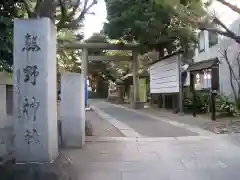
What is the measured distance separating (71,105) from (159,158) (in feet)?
9.97

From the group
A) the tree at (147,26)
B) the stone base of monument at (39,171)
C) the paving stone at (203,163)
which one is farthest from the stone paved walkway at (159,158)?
the tree at (147,26)

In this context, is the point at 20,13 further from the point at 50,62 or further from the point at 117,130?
the point at 117,130

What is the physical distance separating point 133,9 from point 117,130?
1082cm

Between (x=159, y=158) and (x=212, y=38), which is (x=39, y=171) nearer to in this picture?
(x=159, y=158)

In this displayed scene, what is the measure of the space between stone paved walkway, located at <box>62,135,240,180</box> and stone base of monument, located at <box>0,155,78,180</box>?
24 cm

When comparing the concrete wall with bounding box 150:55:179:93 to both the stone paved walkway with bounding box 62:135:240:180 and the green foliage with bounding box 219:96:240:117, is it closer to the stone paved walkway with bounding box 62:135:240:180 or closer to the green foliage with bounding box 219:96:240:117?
the green foliage with bounding box 219:96:240:117

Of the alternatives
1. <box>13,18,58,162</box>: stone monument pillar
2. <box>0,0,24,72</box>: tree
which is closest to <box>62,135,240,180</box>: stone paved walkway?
<box>13,18,58,162</box>: stone monument pillar

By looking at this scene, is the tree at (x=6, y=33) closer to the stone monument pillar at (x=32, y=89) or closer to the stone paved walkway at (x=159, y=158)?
the stone monument pillar at (x=32, y=89)

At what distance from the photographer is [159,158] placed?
8.30 metres

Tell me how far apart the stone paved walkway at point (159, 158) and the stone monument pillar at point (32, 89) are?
974 mm

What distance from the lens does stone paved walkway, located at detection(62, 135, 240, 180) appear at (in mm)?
6870

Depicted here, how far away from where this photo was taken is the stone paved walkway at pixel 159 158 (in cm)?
687

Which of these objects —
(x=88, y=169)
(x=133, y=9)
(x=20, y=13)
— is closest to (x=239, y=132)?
(x=88, y=169)

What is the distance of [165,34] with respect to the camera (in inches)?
883
